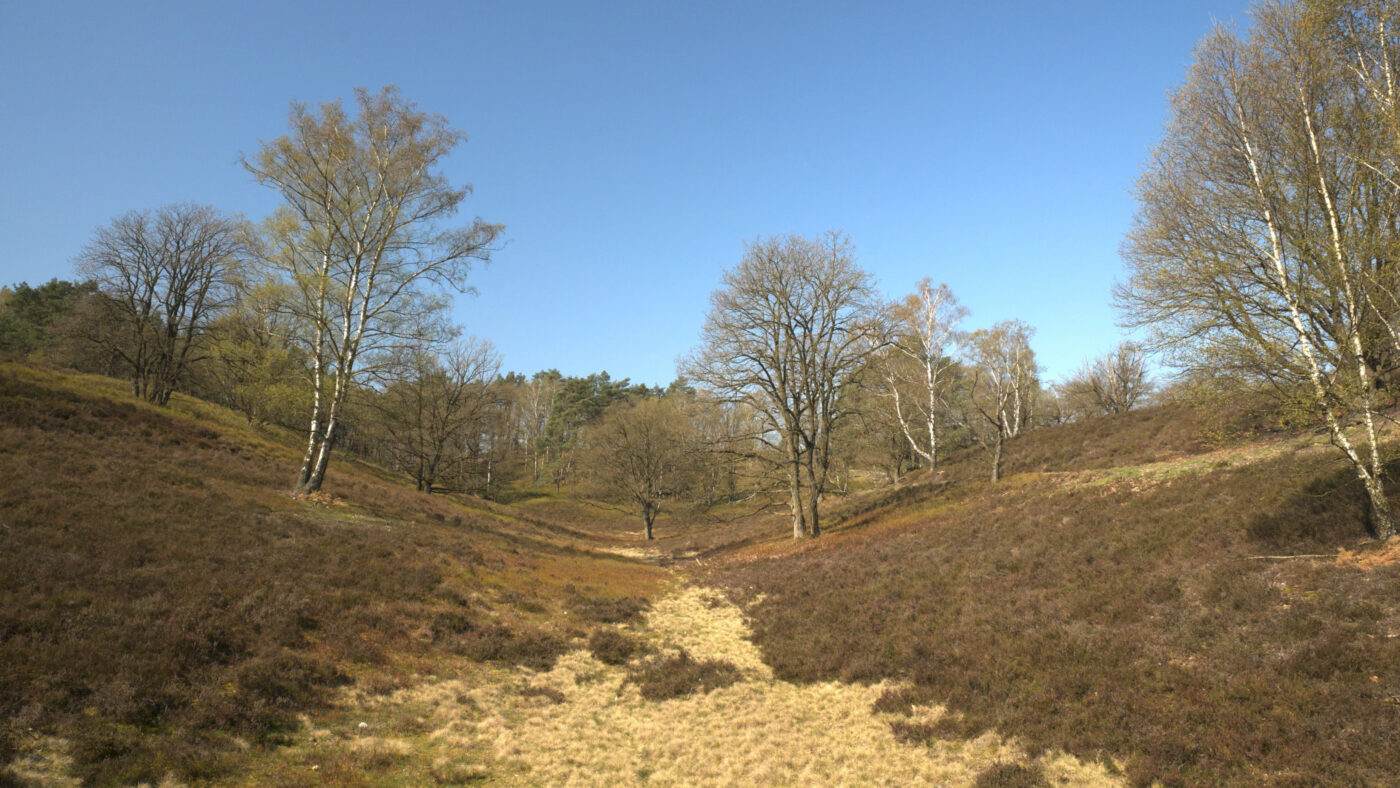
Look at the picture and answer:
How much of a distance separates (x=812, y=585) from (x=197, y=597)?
584 inches

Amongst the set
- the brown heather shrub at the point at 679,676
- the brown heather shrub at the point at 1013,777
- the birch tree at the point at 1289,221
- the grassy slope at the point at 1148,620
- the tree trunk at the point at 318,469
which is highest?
the birch tree at the point at 1289,221

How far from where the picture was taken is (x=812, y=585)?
17.7 metres

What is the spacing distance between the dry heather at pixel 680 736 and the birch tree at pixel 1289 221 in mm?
9262

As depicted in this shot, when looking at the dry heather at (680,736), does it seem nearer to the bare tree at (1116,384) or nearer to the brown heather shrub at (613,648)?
the brown heather shrub at (613,648)

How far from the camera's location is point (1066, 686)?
8.70m

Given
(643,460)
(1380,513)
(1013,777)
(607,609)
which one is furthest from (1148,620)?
(643,460)

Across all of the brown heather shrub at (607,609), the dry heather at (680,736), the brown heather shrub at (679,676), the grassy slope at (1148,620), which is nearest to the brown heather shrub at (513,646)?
the dry heather at (680,736)

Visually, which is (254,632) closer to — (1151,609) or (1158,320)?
(1151,609)

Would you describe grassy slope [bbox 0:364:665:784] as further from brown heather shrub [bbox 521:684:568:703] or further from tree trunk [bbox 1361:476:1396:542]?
tree trunk [bbox 1361:476:1396:542]

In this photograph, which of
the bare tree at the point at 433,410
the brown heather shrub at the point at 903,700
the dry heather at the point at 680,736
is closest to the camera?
the dry heather at the point at 680,736

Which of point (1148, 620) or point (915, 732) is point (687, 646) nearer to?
point (915, 732)

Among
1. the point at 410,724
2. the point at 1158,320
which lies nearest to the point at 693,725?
the point at 410,724

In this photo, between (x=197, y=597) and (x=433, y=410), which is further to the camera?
(x=433, y=410)

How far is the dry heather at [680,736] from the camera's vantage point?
24.5ft
